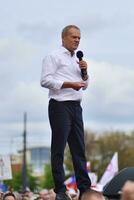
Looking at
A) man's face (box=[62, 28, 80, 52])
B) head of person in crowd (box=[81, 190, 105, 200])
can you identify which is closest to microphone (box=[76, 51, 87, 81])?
man's face (box=[62, 28, 80, 52])

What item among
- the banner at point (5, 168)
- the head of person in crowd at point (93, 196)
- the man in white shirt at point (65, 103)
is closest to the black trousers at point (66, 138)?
the man in white shirt at point (65, 103)

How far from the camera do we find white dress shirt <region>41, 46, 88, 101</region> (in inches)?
372

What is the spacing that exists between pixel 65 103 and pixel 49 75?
387mm

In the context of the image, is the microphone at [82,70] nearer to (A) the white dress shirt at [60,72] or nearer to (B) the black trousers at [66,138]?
(A) the white dress shirt at [60,72]

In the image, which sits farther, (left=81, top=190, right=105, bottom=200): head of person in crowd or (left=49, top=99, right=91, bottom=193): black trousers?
(left=49, top=99, right=91, bottom=193): black trousers

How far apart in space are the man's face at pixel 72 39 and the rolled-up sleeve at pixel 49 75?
0.24m

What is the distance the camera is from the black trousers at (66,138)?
9.45 metres

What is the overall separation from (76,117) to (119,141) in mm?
93396

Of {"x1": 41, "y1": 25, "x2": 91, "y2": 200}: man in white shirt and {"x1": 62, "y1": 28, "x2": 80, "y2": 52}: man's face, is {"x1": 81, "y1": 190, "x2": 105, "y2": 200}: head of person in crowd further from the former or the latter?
{"x1": 62, "y1": 28, "x2": 80, "y2": 52}: man's face

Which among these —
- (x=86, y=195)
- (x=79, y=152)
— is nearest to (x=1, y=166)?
(x=79, y=152)

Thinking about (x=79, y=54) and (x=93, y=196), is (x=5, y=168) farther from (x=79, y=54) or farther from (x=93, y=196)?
(x=93, y=196)

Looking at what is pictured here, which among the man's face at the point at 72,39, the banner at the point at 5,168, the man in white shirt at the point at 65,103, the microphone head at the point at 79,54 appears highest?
the man's face at the point at 72,39

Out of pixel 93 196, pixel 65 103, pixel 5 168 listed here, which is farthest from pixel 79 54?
pixel 5 168

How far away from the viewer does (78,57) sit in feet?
31.1
